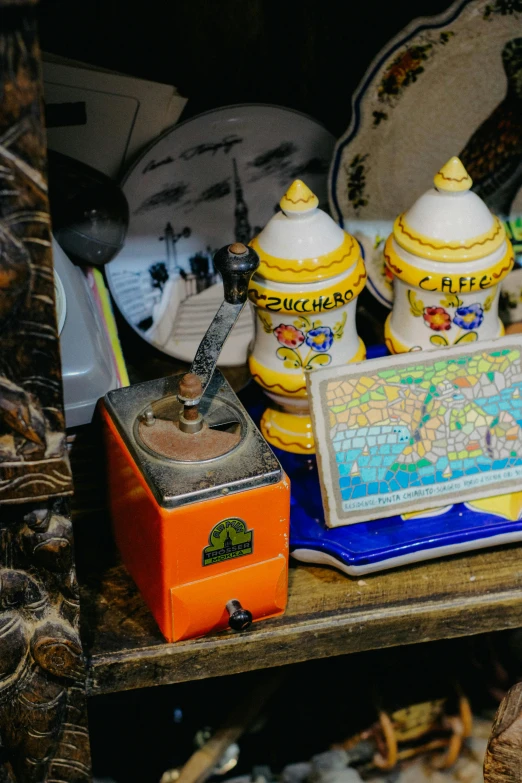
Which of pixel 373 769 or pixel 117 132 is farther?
pixel 373 769

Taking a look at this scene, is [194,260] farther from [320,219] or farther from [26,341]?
[26,341]

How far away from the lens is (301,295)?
86cm

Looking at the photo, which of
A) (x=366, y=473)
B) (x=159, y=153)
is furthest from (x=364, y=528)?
(x=159, y=153)

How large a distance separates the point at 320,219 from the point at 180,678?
43cm

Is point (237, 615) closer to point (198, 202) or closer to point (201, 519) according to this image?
point (201, 519)

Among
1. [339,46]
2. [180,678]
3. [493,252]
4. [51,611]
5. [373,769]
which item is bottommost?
[373,769]

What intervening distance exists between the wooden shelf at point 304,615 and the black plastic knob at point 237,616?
0.03m

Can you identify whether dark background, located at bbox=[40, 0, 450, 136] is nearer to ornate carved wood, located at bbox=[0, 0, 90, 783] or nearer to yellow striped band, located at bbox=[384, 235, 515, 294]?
yellow striped band, located at bbox=[384, 235, 515, 294]

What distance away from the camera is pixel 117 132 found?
101 centimetres

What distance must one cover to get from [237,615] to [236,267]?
0.29 meters

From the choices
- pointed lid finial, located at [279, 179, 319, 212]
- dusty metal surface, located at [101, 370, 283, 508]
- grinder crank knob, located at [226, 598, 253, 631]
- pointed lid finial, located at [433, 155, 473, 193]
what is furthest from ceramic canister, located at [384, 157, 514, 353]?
grinder crank knob, located at [226, 598, 253, 631]

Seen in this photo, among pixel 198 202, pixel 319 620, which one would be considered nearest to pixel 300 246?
pixel 198 202

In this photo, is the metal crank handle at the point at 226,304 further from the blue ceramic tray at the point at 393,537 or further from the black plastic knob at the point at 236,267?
the blue ceramic tray at the point at 393,537

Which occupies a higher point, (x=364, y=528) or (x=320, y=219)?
(x=320, y=219)
